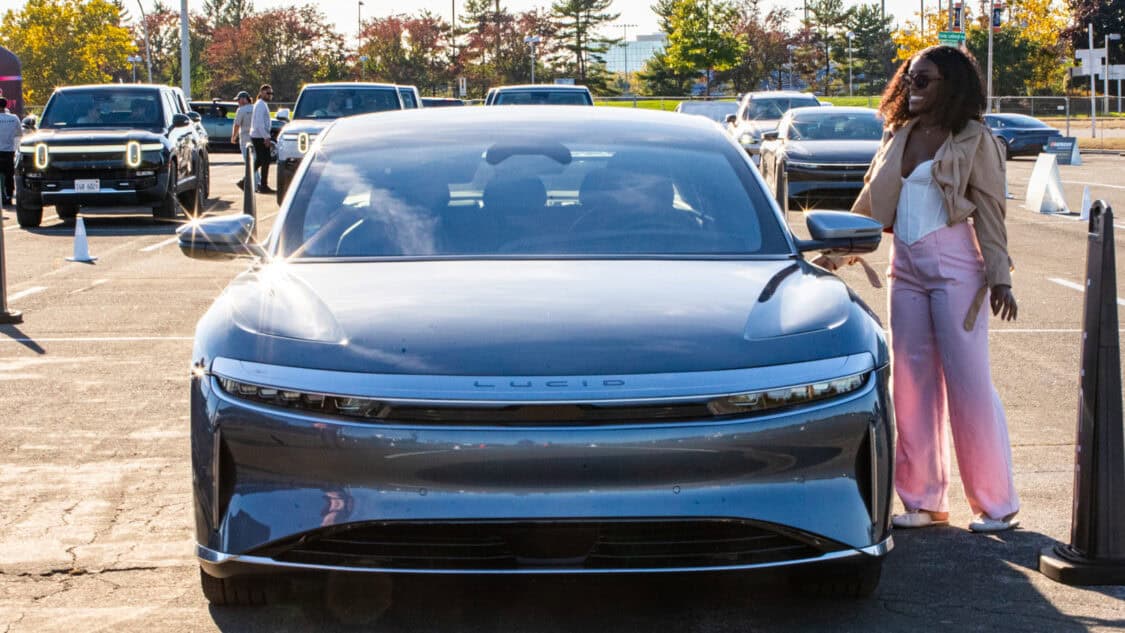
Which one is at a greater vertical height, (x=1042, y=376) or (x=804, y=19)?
(x=804, y=19)

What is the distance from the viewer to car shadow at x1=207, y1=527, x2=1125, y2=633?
440cm

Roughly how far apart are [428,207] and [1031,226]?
16200 mm

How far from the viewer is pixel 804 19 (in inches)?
4641

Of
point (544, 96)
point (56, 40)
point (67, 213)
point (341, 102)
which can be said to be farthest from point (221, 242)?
point (56, 40)

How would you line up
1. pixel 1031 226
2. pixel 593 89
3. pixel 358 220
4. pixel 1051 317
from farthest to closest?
pixel 593 89, pixel 1031 226, pixel 1051 317, pixel 358 220

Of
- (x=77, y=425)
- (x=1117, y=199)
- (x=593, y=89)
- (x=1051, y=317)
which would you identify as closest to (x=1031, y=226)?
(x=1117, y=199)

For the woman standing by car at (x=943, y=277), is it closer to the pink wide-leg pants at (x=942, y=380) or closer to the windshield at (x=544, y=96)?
the pink wide-leg pants at (x=942, y=380)

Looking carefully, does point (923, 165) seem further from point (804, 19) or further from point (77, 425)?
point (804, 19)

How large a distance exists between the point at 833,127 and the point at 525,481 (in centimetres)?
1994

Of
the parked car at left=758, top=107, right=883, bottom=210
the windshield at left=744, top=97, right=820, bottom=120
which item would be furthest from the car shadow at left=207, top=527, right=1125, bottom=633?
the windshield at left=744, top=97, right=820, bottom=120

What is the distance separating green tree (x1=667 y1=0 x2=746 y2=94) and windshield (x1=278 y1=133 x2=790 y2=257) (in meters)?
94.4

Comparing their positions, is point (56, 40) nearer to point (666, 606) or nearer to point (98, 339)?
point (98, 339)

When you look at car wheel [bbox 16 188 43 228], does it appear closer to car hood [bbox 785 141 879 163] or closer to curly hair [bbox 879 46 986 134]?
car hood [bbox 785 141 879 163]

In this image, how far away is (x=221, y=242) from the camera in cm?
522
